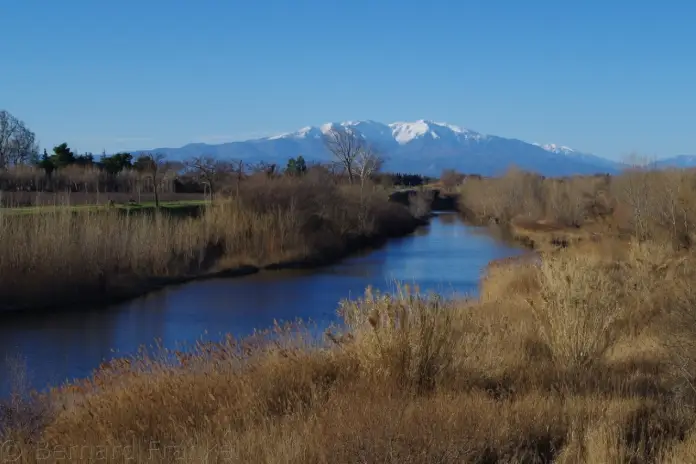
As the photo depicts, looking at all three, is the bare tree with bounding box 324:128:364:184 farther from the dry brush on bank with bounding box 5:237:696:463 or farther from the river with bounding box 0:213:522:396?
the dry brush on bank with bounding box 5:237:696:463

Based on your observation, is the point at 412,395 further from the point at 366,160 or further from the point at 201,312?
the point at 366,160

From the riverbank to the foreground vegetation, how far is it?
1626 centimetres

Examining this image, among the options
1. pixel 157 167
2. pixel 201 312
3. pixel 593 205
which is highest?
pixel 157 167

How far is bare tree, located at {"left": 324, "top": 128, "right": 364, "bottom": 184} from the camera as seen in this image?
81.0 metres

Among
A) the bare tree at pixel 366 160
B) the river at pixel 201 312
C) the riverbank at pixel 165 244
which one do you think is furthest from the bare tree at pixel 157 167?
the bare tree at pixel 366 160

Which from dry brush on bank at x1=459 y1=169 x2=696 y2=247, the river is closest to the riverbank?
the river

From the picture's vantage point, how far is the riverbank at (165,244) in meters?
23.5

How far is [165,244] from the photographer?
2938 cm

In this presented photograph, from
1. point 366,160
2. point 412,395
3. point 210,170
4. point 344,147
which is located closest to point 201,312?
point 412,395

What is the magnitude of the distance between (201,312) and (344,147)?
6102 cm

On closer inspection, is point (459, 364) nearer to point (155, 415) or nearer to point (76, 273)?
point (155, 415)

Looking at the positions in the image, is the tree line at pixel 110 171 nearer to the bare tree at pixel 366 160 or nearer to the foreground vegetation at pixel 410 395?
the bare tree at pixel 366 160

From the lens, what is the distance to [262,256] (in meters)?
34.1

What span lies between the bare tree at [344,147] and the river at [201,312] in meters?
44.0
